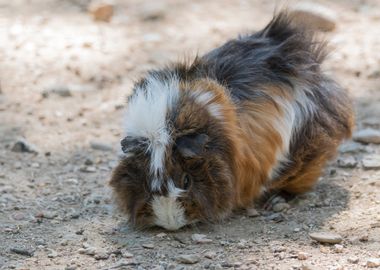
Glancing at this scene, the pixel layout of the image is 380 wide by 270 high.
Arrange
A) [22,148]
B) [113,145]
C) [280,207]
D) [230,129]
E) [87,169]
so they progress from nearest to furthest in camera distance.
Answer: [230,129] < [280,207] < [87,169] < [22,148] < [113,145]

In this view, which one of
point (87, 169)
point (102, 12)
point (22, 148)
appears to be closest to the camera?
point (87, 169)

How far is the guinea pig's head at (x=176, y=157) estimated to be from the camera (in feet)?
10.2

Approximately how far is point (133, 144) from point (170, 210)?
31 cm

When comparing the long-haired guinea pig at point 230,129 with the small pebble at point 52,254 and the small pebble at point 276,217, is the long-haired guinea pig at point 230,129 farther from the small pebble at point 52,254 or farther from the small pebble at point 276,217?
the small pebble at point 52,254

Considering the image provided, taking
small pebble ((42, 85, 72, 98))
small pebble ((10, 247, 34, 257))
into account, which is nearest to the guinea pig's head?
small pebble ((10, 247, 34, 257))

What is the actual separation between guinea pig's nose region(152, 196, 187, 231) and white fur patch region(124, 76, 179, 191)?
7 cm

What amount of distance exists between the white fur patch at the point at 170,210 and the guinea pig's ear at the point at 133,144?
0.65 ft

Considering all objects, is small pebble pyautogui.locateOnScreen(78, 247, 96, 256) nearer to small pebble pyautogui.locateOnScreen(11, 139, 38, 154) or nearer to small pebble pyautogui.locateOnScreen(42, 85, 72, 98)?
small pebble pyautogui.locateOnScreen(11, 139, 38, 154)

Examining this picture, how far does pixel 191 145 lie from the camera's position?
10.2 feet

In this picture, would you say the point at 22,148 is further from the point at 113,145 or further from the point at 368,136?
the point at 368,136

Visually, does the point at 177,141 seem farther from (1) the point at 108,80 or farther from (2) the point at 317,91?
(1) the point at 108,80

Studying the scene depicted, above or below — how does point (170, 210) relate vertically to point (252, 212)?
above

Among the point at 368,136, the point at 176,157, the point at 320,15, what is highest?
the point at 320,15

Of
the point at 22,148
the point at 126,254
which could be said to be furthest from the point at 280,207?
the point at 22,148
